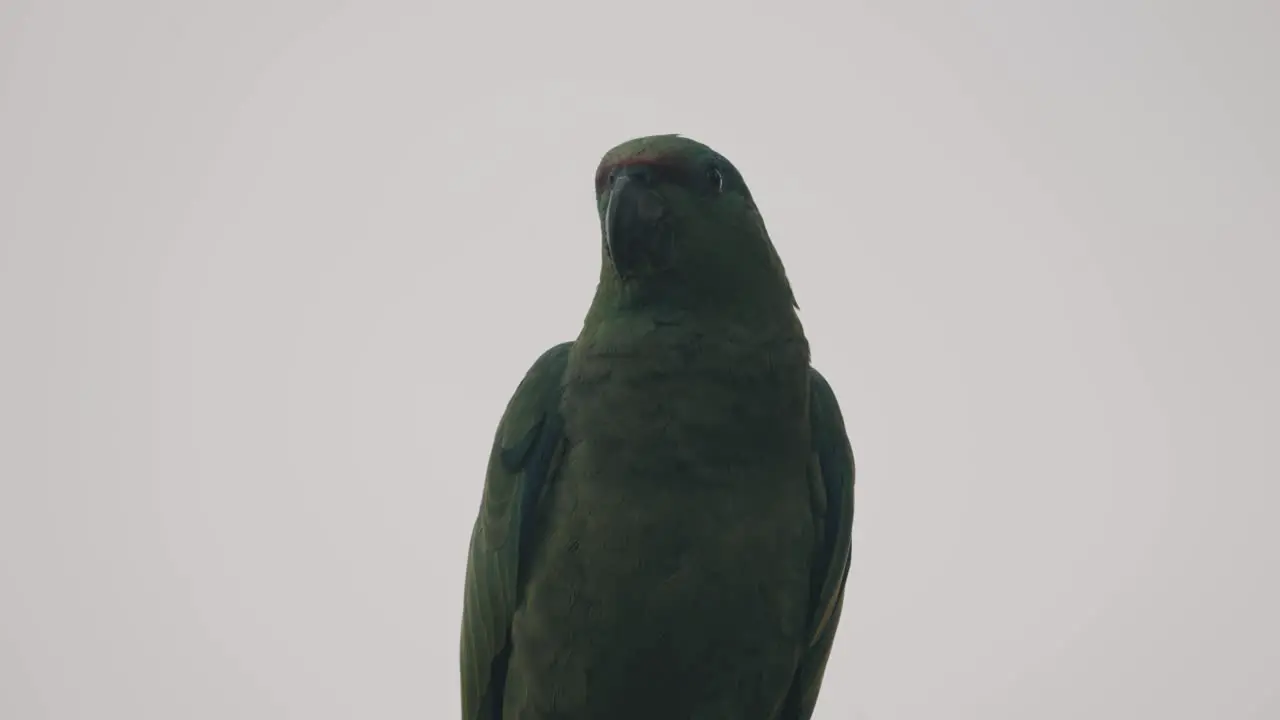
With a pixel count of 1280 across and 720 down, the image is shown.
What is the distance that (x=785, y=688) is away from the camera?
326 cm

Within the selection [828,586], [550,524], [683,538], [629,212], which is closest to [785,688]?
[828,586]

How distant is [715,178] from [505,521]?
1304mm

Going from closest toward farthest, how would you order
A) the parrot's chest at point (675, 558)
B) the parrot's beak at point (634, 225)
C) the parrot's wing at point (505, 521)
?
the parrot's chest at point (675, 558), the parrot's beak at point (634, 225), the parrot's wing at point (505, 521)

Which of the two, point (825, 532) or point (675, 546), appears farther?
point (825, 532)

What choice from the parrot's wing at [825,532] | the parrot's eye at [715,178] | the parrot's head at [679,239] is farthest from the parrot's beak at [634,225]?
the parrot's wing at [825,532]

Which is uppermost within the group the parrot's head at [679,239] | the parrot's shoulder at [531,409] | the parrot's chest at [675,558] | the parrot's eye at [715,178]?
the parrot's eye at [715,178]

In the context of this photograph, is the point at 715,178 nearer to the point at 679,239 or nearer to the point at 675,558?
the point at 679,239

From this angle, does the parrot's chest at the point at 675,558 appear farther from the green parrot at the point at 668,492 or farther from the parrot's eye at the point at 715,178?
the parrot's eye at the point at 715,178

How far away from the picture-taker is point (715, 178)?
3.42 m

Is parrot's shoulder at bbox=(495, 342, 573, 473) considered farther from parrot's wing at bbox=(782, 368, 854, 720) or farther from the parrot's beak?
parrot's wing at bbox=(782, 368, 854, 720)

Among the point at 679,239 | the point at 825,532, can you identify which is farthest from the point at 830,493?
the point at 679,239

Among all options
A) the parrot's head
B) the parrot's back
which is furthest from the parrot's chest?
the parrot's head

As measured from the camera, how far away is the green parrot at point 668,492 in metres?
3.05

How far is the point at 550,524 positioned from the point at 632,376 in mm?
547
